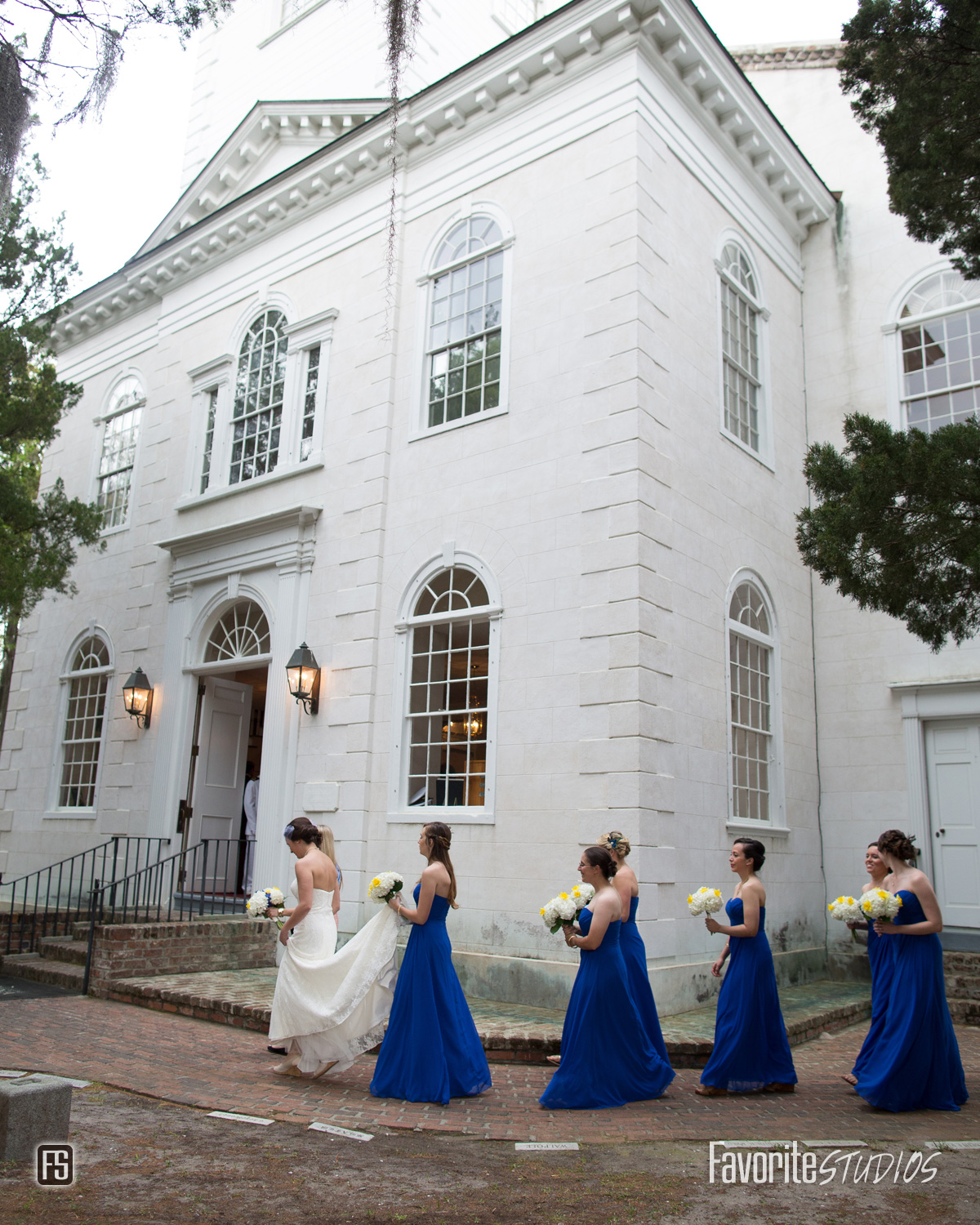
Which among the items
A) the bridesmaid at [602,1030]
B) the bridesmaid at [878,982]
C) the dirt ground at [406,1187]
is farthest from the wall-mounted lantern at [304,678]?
the bridesmaid at [878,982]

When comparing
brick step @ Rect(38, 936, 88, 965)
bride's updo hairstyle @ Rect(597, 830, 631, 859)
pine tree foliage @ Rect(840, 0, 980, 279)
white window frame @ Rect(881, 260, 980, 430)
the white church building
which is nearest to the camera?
pine tree foliage @ Rect(840, 0, 980, 279)

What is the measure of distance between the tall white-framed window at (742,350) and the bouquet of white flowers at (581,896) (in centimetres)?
685

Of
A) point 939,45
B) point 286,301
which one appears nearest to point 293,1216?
point 939,45

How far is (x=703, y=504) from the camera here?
1078 cm

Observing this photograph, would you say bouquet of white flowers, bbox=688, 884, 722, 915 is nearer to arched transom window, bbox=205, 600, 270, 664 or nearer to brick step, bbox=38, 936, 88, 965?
brick step, bbox=38, 936, 88, 965

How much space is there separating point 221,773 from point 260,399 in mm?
5060

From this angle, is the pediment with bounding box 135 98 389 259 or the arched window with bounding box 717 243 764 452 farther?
the pediment with bounding box 135 98 389 259

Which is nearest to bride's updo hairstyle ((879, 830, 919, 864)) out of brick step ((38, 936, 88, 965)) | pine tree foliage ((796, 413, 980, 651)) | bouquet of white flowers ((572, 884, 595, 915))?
pine tree foliage ((796, 413, 980, 651))

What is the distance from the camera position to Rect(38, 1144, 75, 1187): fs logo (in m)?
4.23

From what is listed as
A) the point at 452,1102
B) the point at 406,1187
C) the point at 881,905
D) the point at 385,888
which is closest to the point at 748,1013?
the point at 881,905

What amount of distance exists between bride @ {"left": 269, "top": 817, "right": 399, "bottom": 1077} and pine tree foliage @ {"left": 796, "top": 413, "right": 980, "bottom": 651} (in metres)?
3.91

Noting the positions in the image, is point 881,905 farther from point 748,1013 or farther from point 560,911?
point 560,911

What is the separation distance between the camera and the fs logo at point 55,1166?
423 centimetres

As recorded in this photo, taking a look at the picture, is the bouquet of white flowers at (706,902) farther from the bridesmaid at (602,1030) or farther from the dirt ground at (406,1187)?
the dirt ground at (406,1187)
